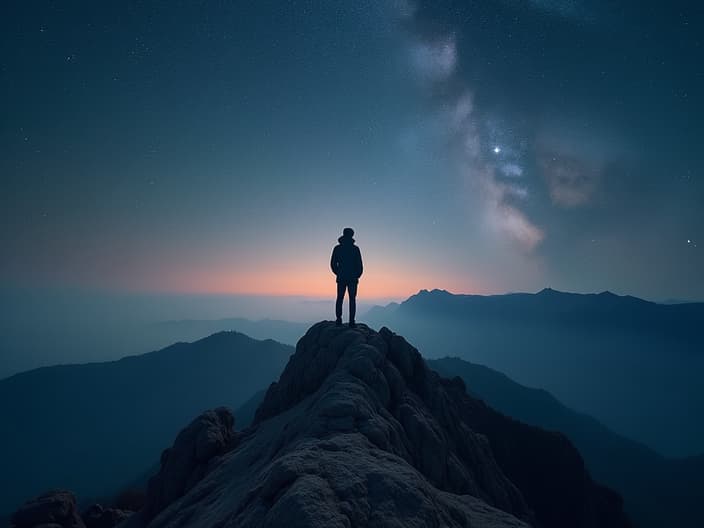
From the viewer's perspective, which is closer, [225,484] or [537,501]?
[225,484]

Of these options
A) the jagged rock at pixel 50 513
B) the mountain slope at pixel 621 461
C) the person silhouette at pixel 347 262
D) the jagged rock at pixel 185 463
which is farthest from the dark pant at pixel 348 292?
the mountain slope at pixel 621 461

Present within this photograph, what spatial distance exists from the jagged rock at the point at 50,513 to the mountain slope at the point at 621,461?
11477cm

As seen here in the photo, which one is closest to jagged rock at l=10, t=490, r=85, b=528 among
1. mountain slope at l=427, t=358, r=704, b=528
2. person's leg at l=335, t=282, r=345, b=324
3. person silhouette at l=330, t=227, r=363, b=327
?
person's leg at l=335, t=282, r=345, b=324

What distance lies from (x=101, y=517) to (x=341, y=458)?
89.9 feet

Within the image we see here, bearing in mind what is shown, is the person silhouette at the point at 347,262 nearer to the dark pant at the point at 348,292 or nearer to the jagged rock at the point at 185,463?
the dark pant at the point at 348,292

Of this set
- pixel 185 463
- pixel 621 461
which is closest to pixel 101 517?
pixel 185 463

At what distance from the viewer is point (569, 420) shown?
143375mm

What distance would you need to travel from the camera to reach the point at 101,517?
22922 millimetres

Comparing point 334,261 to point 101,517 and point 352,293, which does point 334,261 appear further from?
point 101,517

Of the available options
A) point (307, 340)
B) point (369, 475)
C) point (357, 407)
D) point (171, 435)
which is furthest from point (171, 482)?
point (171, 435)

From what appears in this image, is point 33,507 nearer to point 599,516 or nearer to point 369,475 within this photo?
point 369,475

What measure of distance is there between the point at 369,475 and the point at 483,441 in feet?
63.0

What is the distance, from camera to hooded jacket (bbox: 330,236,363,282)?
60.9 feet

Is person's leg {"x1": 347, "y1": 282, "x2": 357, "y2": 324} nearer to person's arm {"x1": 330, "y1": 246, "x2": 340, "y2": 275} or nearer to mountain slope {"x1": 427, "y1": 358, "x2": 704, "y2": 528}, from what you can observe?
person's arm {"x1": 330, "y1": 246, "x2": 340, "y2": 275}
